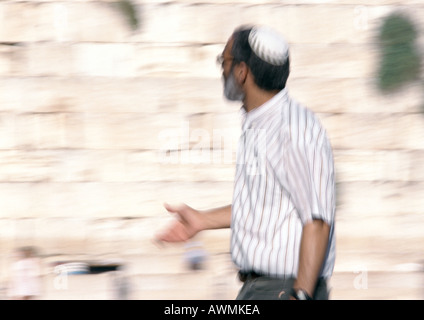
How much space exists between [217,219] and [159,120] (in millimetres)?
2052

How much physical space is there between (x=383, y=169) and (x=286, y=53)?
2.64 metres

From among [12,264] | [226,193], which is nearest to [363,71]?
[226,193]

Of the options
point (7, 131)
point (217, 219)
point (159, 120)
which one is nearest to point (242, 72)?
point (217, 219)

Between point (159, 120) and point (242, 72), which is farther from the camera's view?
point (159, 120)

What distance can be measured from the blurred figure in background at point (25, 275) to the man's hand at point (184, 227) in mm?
2124

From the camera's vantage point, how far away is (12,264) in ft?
16.6

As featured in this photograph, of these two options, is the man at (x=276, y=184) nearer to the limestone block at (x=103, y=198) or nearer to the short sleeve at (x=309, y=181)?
the short sleeve at (x=309, y=181)

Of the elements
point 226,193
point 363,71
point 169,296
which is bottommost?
point 169,296

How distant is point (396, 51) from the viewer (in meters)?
5.25

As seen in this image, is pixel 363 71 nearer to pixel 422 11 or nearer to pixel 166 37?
pixel 422 11

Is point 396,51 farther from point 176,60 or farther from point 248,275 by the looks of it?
point 248,275

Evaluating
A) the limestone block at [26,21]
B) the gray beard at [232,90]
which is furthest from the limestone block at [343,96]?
the gray beard at [232,90]

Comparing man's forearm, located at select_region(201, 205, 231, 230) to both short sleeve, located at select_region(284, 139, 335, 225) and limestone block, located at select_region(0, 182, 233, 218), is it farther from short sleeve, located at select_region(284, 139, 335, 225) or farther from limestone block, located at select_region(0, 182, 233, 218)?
limestone block, located at select_region(0, 182, 233, 218)

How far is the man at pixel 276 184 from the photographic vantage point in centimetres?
260
